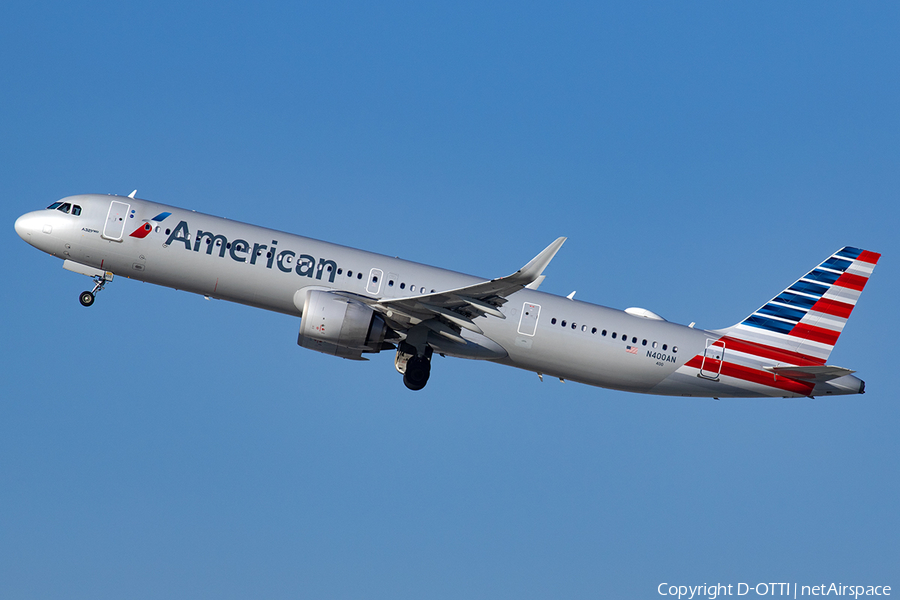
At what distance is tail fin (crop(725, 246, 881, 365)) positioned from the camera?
115 feet

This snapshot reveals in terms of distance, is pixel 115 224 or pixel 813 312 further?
pixel 813 312

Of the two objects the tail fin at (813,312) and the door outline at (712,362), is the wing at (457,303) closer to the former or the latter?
the door outline at (712,362)

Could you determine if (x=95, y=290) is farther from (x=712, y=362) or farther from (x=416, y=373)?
(x=712, y=362)

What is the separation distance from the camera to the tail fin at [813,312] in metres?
35.2

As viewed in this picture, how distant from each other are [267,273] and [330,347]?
349cm

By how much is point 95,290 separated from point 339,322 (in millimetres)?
10355

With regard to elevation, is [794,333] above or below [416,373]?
Answer: above

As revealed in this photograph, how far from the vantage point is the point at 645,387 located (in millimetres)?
34281

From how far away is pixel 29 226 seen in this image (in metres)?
33.6

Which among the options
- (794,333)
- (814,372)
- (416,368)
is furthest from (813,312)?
(416,368)

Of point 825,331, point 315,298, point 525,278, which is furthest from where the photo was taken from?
point 825,331

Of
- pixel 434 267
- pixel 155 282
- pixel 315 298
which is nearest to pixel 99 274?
pixel 155 282

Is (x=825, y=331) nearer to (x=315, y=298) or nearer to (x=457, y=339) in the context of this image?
(x=457, y=339)

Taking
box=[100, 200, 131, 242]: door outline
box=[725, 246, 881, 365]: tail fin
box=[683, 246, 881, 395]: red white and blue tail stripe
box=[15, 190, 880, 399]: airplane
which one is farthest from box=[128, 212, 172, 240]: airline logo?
box=[725, 246, 881, 365]: tail fin
